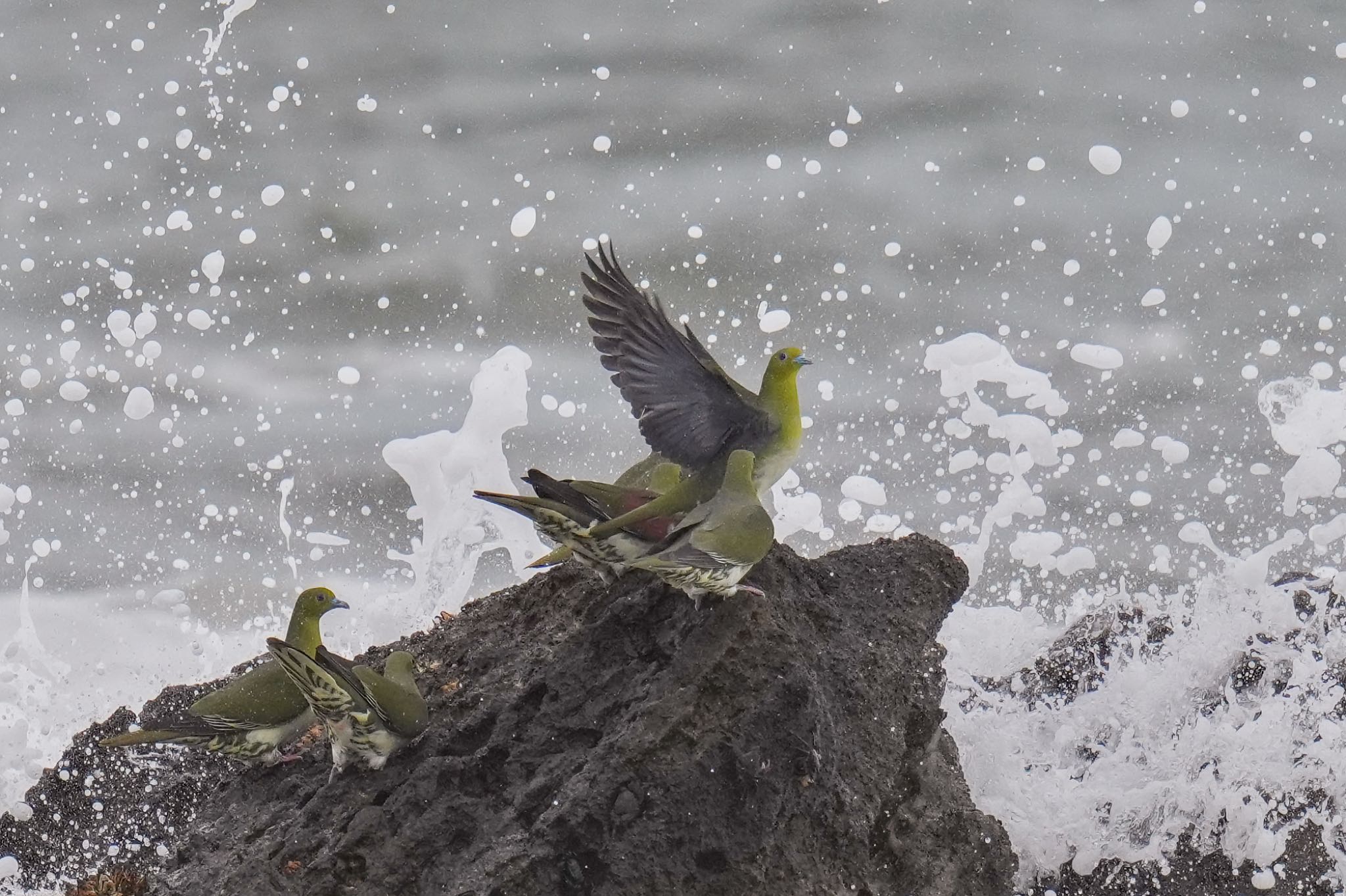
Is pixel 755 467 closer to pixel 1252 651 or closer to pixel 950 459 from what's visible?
pixel 1252 651

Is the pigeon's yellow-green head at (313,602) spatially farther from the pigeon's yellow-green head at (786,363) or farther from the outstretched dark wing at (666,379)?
the pigeon's yellow-green head at (786,363)

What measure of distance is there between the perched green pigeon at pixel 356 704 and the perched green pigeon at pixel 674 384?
42.7 inches

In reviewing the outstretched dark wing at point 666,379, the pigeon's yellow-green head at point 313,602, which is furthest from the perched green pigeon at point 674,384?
the pigeon's yellow-green head at point 313,602

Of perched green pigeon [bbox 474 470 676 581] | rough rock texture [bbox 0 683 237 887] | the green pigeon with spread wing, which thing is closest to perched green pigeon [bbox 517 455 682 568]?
perched green pigeon [bbox 474 470 676 581]

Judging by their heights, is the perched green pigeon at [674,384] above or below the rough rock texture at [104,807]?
above

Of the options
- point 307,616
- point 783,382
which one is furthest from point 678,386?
point 307,616

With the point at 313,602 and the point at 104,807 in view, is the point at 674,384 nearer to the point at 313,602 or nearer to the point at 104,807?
the point at 313,602

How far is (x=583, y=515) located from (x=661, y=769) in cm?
81

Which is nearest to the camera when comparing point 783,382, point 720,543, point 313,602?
point 720,543

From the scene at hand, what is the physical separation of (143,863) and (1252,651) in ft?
15.8

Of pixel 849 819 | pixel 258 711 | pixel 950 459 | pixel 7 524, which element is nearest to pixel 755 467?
pixel 849 819

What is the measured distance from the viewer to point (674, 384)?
4.45 m

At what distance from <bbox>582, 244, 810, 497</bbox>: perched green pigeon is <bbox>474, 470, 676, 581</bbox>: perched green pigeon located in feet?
0.94

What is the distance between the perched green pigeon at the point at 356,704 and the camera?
13.1 feet
